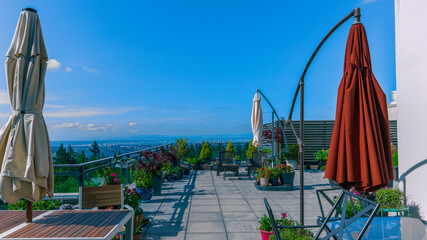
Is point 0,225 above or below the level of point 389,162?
below

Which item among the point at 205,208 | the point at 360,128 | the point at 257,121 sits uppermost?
the point at 257,121

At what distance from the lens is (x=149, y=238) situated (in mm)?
4008

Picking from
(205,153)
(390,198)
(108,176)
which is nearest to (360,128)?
(390,198)

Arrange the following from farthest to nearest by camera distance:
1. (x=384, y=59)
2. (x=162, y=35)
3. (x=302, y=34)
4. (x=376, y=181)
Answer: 1. (x=162, y=35)
2. (x=302, y=34)
3. (x=384, y=59)
4. (x=376, y=181)

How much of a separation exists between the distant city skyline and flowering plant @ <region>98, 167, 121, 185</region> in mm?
970

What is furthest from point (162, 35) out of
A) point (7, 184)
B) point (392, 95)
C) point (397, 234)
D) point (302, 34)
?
point (397, 234)

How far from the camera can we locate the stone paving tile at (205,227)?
4289 millimetres

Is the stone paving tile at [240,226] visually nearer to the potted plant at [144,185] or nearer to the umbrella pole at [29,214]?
the potted plant at [144,185]

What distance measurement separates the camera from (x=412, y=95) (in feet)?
13.4

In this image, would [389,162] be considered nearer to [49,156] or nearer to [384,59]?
[49,156]

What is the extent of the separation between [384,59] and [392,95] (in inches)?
258

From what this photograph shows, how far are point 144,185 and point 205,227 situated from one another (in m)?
2.32

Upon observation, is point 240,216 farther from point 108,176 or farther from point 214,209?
point 108,176

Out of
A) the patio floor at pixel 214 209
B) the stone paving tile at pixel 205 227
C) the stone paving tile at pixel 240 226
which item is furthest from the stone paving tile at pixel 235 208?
the stone paving tile at pixel 205 227
